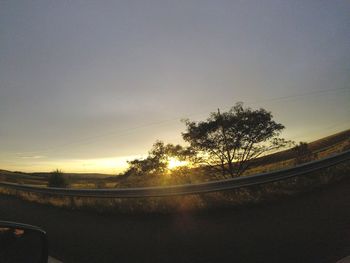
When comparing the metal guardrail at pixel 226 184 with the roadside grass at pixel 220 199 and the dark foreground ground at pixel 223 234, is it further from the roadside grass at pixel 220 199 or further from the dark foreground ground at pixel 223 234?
the dark foreground ground at pixel 223 234

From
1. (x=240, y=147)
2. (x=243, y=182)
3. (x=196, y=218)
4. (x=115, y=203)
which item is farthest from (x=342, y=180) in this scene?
(x=240, y=147)

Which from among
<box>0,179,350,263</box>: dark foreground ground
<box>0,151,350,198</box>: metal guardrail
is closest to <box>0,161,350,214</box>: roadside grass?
<box>0,151,350,198</box>: metal guardrail

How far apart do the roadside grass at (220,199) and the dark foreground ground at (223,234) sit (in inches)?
18.8

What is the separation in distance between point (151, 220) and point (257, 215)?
291 centimetres

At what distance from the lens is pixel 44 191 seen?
48.1ft

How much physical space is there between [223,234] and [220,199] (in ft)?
9.22

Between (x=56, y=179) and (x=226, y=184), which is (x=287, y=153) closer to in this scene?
(x=56, y=179)

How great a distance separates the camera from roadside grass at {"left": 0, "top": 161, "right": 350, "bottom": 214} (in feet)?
29.5

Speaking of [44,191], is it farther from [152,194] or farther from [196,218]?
[196,218]

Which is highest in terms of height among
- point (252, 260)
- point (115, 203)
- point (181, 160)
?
point (181, 160)

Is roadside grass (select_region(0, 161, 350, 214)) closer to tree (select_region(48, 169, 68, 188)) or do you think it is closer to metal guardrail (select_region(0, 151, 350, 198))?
metal guardrail (select_region(0, 151, 350, 198))

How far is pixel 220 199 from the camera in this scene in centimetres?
908

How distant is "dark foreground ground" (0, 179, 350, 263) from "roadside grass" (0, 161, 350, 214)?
0.48 metres

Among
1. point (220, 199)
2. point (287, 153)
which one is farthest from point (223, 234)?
point (287, 153)
